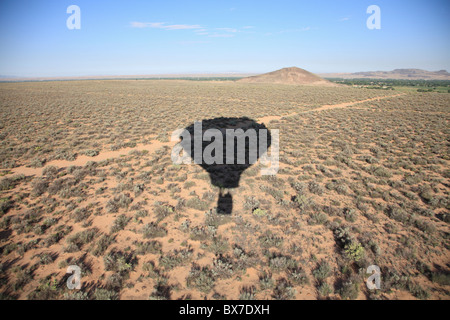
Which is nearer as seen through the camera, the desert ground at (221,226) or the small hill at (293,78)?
the desert ground at (221,226)

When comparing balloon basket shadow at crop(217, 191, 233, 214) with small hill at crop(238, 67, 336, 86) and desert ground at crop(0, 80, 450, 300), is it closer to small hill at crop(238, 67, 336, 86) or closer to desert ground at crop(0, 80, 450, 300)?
desert ground at crop(0, 80, 450, 300)
